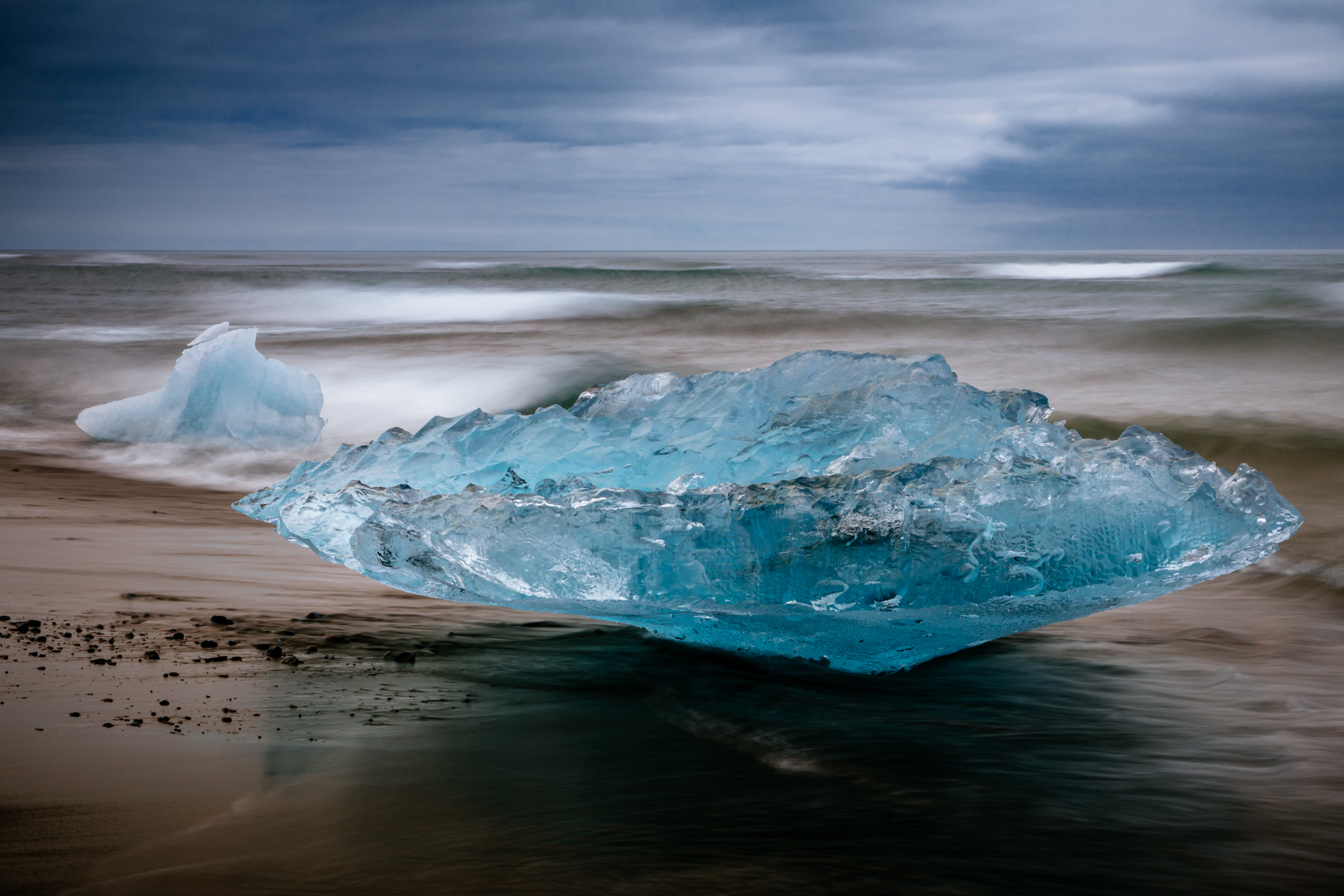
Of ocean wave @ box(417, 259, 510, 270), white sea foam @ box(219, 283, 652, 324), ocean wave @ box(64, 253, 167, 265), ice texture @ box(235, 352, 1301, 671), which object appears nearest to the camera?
ice texture @ box(235, 352, 1301, 671)

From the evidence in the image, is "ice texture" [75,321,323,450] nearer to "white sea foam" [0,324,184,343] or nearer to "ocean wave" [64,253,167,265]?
"white sea foam" [0,324,184,343]

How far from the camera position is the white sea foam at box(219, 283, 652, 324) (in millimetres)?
22031

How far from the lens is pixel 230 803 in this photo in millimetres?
2195

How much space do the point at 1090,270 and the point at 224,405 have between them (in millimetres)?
31512

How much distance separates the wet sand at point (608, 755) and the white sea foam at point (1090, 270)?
83.0 ft

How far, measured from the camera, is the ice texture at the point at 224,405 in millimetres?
7059

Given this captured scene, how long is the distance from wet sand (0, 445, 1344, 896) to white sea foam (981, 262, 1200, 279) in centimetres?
2529

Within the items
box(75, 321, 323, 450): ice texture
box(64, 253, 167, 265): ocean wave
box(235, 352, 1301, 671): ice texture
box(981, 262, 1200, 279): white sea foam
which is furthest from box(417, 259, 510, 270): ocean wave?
box(235, 352, 1301, 671): ice texture

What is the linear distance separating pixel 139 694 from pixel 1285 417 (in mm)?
9447

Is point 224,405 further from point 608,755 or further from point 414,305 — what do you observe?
point 414,305

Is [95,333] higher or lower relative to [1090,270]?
lower

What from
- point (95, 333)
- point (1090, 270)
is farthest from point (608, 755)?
point (1090, 270)

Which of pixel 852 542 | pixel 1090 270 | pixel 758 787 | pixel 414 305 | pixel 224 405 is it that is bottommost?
pixel 758 787

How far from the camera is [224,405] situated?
7.33 metres
